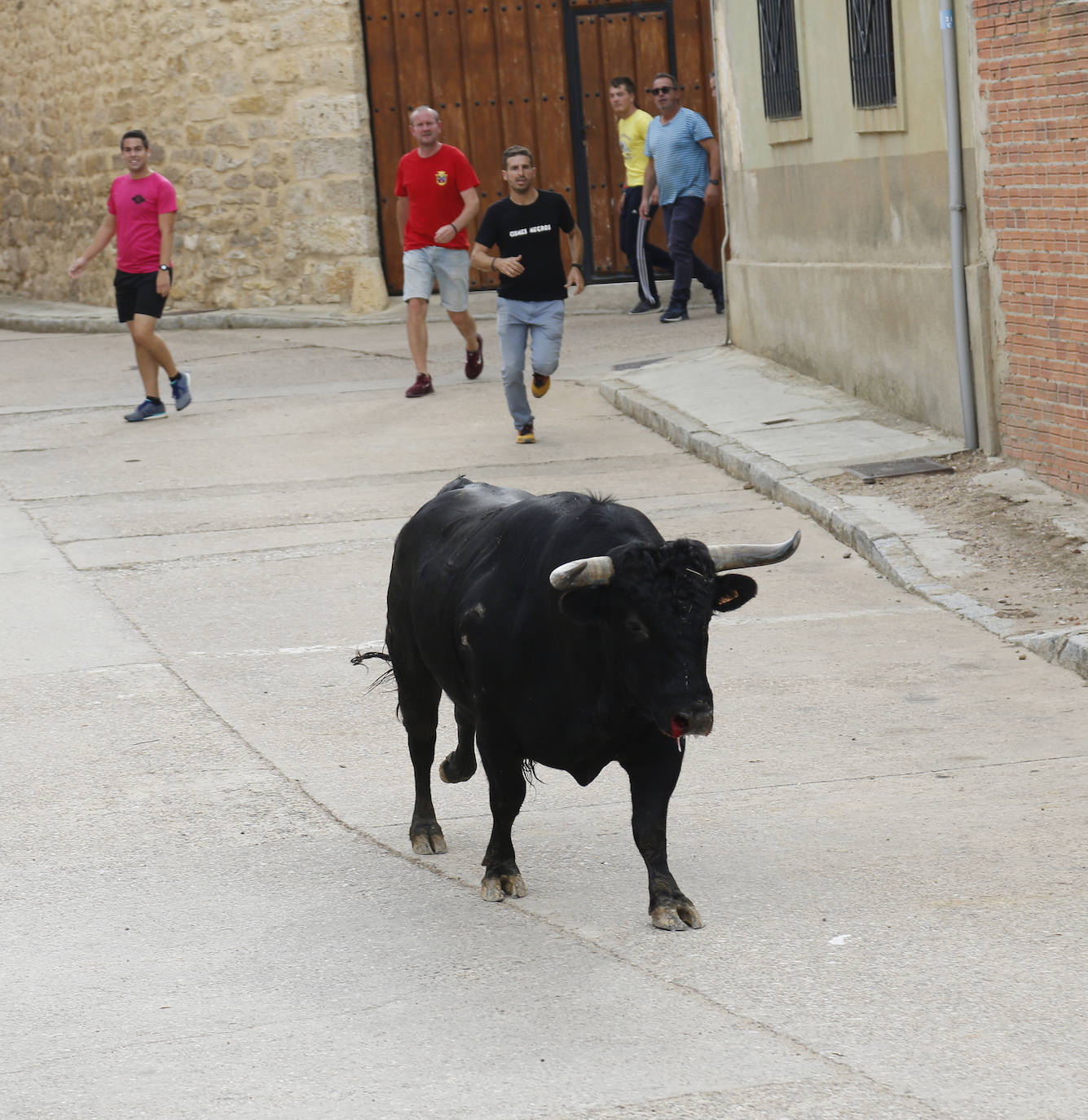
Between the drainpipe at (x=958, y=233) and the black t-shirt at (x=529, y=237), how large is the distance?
2747 millimetres

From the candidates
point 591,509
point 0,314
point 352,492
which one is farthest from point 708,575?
point 0,314

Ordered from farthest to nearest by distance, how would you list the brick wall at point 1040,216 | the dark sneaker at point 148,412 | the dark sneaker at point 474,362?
the dark sneaker at point 474,362, the dark sneaker at point 148,412, the brick wall at point 1040,216

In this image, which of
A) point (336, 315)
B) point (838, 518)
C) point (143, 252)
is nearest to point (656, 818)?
point (838, 518)

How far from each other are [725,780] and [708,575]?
185 cm

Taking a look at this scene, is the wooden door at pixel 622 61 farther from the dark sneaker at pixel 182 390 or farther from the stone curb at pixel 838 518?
the dark sneaker at pixel 182 390

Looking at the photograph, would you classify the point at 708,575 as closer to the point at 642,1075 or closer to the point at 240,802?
the point at 642,1075

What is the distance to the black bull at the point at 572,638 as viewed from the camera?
14.8ft

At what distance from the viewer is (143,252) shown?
14250 millimetres

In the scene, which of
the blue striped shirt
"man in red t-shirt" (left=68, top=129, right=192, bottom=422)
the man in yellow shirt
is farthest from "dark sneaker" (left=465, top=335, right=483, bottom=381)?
the man in yellow shirt

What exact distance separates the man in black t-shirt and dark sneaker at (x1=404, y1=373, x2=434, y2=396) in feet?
7.08

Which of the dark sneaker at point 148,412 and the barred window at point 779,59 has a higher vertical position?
the barred window at point 779,59

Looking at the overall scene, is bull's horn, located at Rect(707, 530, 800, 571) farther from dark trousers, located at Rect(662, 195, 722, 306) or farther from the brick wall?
A: dark trousers, located at Rect(662, 195, 722, 306)

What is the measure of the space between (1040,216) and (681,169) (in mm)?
8069

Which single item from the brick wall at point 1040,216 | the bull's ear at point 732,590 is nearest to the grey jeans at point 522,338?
the brick wall at point 1040,216
